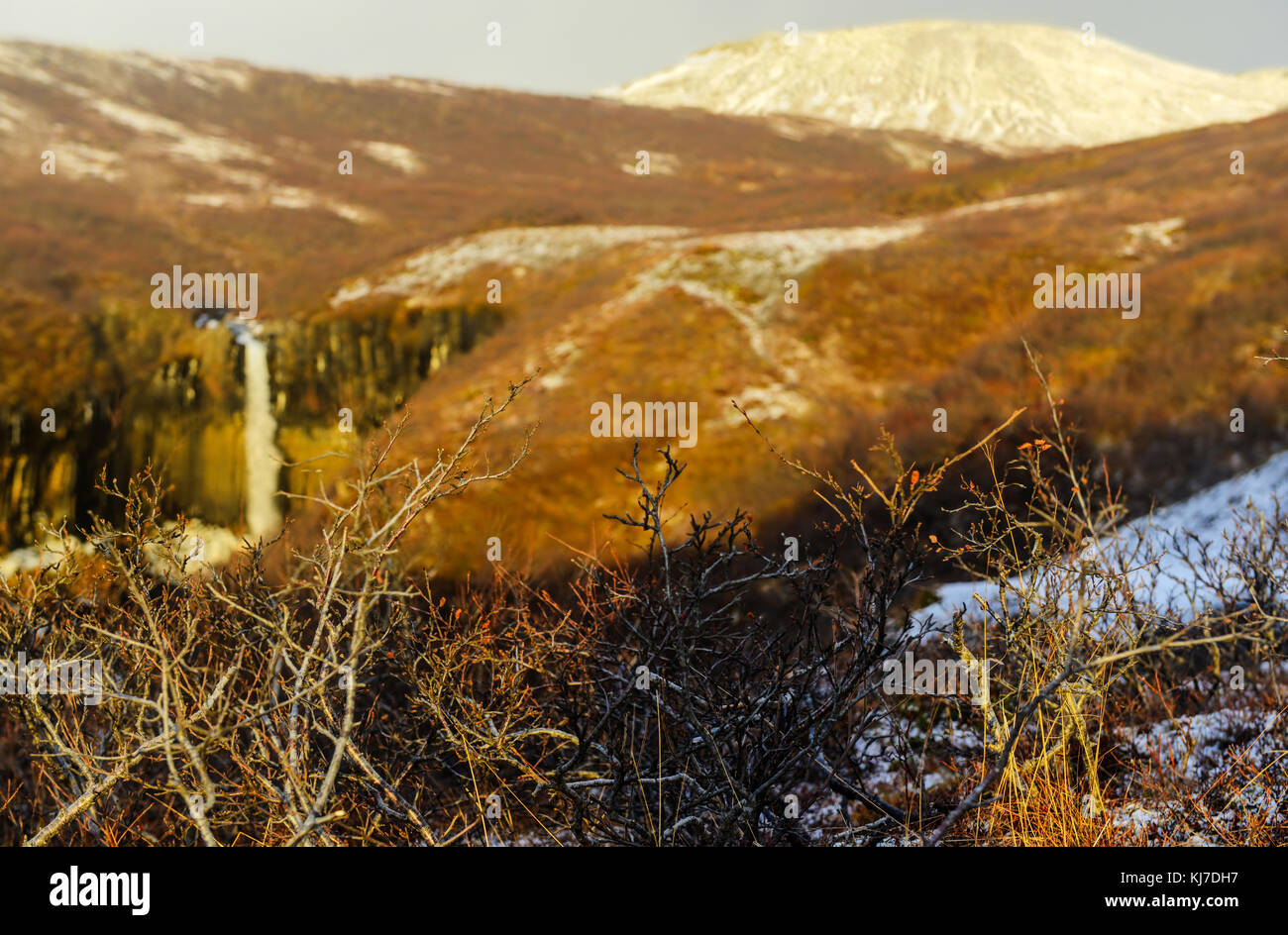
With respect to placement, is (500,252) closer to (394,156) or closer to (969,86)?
(394,156)

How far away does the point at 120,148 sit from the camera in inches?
1619

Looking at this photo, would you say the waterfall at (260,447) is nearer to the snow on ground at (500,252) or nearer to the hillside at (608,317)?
the hillside at (608,317)

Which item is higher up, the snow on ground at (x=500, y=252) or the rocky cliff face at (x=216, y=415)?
the snow on ground at (x=500, y=252)

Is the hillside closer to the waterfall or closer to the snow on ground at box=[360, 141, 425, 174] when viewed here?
the waterfall

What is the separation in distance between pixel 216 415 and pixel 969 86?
295 feet

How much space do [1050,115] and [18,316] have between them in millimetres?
87974

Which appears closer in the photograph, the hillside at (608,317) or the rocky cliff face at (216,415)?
the hillside at (608,317)

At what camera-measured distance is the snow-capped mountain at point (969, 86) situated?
79250mm

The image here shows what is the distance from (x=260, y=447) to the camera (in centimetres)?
2470

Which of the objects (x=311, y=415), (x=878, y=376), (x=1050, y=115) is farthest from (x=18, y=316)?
(x=1050, y=115)

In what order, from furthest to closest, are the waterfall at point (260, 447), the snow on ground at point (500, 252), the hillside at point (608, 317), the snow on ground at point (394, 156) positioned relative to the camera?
the snow on ground at point (394, 156), the snow on ground at point (500, 252), the waterfall at point (260, 447), the hillside at point (608, 317)

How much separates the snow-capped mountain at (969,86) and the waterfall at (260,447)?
6077 cm

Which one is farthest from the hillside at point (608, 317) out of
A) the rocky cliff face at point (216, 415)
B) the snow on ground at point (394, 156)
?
the snow on ground at point (394, 156)

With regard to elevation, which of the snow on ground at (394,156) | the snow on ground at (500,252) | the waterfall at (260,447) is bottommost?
the waterfall at (260,447)
